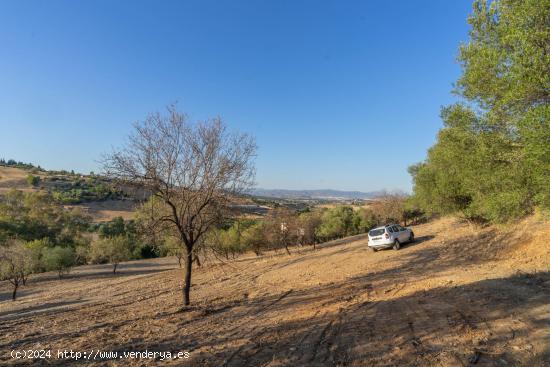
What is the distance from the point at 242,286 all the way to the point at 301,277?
9.23 feet

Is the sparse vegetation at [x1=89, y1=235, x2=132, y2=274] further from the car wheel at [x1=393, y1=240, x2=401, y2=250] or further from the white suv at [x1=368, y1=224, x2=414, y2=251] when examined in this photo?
the car wheel at [x1=393, y1=240, x2=401, y2=250]

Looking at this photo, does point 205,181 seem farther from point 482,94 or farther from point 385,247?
point 385,247

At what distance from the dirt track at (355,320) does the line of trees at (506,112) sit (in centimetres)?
262

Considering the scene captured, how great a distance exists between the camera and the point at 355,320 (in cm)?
712

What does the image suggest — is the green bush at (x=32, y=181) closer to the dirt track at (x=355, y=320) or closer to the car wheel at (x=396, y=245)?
the dirt track at (x=355, y=320)

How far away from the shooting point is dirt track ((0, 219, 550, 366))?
519 centimetres

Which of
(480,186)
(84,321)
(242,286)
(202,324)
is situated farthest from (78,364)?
(480,186)

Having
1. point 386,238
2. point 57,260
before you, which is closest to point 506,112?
point 386,238

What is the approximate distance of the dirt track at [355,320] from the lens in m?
5.19

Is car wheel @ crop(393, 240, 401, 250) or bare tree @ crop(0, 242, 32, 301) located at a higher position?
car wheel @ crop(393, 240, 401, 250)

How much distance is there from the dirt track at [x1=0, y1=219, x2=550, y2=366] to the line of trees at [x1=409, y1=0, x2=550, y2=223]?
2617mm

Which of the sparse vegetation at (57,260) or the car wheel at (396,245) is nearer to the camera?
the car wheel at (396,245)

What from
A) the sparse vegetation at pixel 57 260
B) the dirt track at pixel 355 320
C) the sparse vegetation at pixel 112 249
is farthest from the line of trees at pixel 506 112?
the sparse vegetation at pixel 57 260

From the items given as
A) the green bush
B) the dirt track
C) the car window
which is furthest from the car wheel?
the green bush
